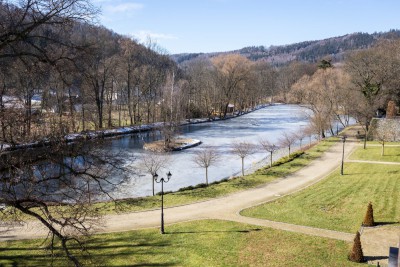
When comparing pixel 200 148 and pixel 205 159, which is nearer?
pixel 205 159

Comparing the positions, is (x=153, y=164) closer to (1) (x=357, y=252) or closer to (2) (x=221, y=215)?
(2) (x=221, y=215)

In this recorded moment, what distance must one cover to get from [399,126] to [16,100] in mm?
45792

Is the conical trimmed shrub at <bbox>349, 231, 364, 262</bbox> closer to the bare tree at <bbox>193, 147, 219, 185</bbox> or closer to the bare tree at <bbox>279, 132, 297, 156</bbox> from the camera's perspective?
the bare tree at <bbox>193, 147, 219, 185</bbox>

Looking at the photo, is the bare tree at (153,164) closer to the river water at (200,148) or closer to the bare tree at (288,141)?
the river water at (200,148)

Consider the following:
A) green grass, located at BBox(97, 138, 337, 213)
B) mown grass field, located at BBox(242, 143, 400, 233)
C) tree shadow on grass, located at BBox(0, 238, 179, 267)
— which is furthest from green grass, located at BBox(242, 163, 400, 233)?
tree shadow on grass, located at BBox(0, 238, 179, 267)

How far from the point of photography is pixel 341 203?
2423cm

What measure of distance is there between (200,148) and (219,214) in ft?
78.2

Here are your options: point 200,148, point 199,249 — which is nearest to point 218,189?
point 199,249

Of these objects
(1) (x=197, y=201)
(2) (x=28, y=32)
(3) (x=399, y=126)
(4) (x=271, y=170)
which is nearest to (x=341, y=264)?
(1) (x=197, y=201)

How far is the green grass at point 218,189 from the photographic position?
77.8 ft

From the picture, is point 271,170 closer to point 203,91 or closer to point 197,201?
point 197,201

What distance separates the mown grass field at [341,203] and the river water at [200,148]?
8463 mm

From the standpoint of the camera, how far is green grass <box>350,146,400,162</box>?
119ft

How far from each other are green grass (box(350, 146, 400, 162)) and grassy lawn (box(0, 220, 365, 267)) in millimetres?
20747
